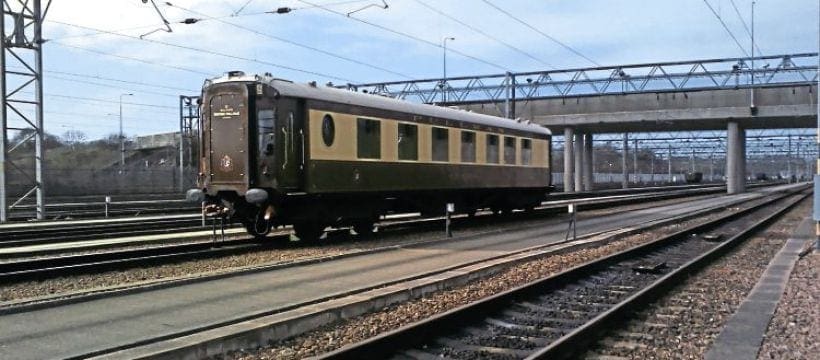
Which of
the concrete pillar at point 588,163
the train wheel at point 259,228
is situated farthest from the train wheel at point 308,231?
the concrete pillar at point 588,163

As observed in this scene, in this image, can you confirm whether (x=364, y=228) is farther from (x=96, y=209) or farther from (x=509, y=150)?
(x=96, y=209)

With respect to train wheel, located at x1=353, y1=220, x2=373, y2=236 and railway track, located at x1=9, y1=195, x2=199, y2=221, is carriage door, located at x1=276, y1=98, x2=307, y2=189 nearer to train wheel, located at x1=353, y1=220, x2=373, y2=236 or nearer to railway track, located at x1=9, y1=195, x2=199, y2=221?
train wheel, located at x1=353, y1=220, x2=373, y2=236

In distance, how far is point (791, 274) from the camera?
450 inches

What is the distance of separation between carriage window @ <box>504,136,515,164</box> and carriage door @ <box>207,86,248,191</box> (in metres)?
9.83

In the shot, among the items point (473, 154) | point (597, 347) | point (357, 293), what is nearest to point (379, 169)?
point (473, 154)

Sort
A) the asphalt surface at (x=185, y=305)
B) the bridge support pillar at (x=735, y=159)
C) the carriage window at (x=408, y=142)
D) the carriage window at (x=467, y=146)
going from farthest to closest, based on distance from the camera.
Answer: the bridge support pillar at (x=735, y=159)
the carriage window at (x=467, y=146)
the carriage window at (x=408, y=142)
the asphalt surface at (x=185, y=305)

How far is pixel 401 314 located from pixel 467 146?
11.8 meters

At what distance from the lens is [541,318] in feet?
26.1

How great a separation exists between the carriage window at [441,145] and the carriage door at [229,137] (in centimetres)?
566

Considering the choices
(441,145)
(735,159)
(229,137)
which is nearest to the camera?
(229,137)

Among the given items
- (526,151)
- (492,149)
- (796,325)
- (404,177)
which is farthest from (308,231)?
(526,151)

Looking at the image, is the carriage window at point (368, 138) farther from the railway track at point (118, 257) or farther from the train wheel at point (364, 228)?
the railway track at point (118, 257)

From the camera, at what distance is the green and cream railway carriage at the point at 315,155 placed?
542 inches

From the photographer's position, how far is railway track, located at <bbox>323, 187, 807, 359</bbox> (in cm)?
638
